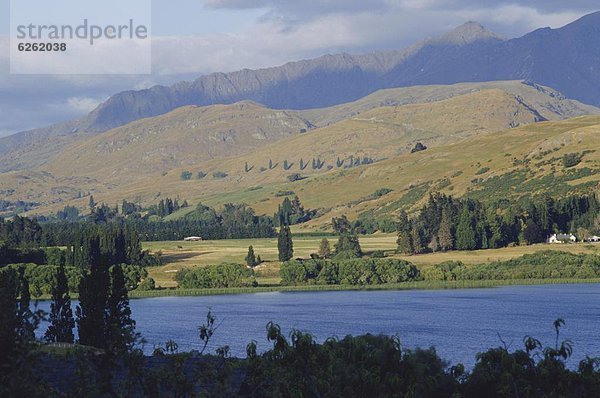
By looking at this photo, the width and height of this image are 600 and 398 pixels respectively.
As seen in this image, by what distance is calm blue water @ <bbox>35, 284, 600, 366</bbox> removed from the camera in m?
83.4

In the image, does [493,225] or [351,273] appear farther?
[493,225]

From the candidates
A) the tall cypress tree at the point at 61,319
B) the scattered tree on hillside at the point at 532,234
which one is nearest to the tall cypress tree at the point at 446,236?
the scattered tree on hillside at the point at 532,234

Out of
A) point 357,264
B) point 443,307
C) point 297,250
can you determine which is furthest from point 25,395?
point 297,250

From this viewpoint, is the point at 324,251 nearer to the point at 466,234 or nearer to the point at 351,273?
the point at 351,273

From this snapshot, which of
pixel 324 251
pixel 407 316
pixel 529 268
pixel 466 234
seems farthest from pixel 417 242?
pixel 407 316

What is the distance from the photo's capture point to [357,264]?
507 ft

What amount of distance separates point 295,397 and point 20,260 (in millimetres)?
123608

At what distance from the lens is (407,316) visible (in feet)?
341

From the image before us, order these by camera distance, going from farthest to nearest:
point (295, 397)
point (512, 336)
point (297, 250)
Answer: point (297, 250)
point (512, 336)
point (295, 397)

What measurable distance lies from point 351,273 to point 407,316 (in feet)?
158

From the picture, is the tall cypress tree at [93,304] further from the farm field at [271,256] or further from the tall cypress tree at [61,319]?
the farm field at [271,256]

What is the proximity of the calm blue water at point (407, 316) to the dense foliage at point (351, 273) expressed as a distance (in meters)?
8.95

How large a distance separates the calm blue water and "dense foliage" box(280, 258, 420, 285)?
895cm

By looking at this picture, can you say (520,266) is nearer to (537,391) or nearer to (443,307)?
(443,307)
